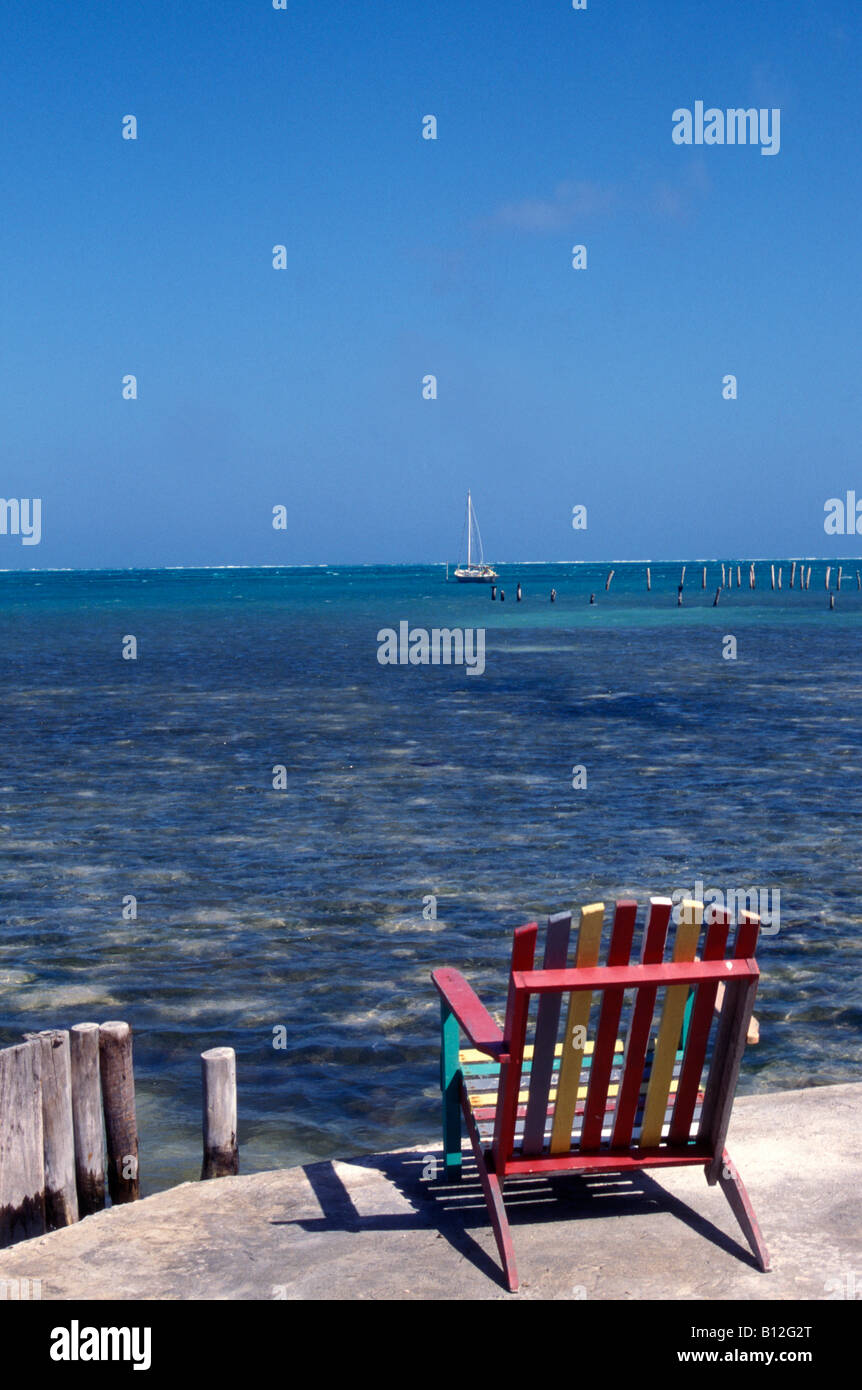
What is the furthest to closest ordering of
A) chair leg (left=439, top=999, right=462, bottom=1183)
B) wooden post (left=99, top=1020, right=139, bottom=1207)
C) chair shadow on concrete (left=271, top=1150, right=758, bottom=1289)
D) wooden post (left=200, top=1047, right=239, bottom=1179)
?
wooden post (left=200, top=1047, right=239, bottom=1179) < wooden post (left=99, top=1020, right=139, bottom=1207) < chair leg (left=439, top=999, right=462, bottom=1183) < chair shadow on concrete (left=271, top=1150, right=758, bottom=1289)

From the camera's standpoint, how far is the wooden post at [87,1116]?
5.65 m

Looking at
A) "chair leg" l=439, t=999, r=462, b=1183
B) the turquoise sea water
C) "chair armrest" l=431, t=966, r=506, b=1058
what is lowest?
the turquoise sea water

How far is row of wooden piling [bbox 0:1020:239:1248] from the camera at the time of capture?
17.5ft

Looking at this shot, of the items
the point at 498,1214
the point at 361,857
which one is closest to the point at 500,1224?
the point at 498,1214

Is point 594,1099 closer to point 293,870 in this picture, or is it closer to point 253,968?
point 253,968

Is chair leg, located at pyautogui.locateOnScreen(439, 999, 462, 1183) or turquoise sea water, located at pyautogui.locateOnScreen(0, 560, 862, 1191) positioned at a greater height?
chair leg, located at pyautogui.locateOnScreen(439, 999, 462, 1183)

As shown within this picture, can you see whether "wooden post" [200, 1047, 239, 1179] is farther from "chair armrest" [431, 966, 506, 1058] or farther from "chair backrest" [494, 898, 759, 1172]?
"chair backrest" [494, 898, 759, 1172]

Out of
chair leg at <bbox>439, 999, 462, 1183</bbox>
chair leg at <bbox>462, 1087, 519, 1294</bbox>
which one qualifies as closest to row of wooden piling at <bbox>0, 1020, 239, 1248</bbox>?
chair leg at <bbox>439, 999, 462, 1183</bbox>

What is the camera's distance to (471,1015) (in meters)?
5.02

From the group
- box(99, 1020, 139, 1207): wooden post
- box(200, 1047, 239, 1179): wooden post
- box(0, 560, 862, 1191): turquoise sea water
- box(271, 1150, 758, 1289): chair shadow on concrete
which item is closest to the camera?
box(271, 1150, 758, 1289): chair shadow on concrete

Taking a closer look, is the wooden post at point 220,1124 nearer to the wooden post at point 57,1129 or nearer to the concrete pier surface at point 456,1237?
the concrete pier surface at point 456,1237

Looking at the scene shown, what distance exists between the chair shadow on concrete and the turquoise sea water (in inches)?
60.5

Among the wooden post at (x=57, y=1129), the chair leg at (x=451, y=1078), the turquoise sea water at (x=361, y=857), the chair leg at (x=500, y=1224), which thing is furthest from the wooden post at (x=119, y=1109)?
the chair leg at (x=500, y=1224)

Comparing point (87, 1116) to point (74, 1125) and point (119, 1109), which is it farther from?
point (119, 1109)
